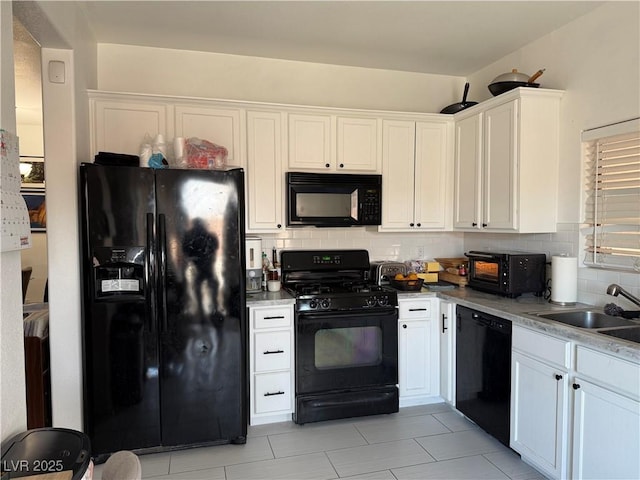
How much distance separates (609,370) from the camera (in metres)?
1.97

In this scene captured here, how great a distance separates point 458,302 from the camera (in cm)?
312

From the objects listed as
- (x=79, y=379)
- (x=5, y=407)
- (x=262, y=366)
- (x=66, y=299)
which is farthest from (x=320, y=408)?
(x=5, y=407)

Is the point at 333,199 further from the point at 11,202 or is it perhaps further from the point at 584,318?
the point at 11,202

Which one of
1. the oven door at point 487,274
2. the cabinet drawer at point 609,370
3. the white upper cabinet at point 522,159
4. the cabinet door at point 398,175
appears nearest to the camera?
the cabinet drawer at point 609,370

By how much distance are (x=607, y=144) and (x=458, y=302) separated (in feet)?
4.50

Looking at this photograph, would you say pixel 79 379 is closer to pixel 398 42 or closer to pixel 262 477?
pixel 262 477

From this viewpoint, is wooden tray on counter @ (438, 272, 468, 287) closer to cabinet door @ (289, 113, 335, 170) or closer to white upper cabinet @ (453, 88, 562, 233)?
white upper cabinet @ (453, 88, 562, 233)

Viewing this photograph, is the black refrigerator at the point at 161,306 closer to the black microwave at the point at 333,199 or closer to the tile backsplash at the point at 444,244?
the black microwave at the point at 333,199

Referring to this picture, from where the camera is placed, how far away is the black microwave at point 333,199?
3.33 meters

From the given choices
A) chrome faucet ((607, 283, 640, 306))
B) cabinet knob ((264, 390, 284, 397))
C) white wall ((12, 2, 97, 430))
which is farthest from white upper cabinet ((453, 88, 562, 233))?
white wall ((12, 2, 97, 430))

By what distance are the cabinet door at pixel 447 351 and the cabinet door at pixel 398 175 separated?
30.2 inches

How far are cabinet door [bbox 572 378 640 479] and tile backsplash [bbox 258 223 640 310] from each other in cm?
78

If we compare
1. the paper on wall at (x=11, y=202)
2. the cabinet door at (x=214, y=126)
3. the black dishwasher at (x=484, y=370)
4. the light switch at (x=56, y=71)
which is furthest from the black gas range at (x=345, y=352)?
the light switch at (x=56, y=71)

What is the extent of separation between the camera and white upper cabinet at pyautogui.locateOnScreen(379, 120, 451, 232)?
11.7 feet
